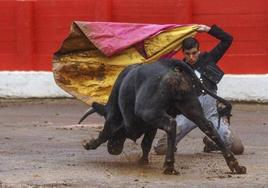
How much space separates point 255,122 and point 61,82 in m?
3.58

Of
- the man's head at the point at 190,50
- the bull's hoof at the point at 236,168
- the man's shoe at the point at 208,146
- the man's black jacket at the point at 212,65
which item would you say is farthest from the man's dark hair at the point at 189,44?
the bull's hoof at the point at 236,168

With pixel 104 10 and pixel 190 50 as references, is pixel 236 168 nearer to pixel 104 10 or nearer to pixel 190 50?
pixel 190 50

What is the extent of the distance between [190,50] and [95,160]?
1382 mm

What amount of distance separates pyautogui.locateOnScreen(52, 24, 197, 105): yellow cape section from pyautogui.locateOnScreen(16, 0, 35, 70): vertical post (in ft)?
19.4

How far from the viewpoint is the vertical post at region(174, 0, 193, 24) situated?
13984 mm

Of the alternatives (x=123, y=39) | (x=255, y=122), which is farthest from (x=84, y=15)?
(x=123, y=39)

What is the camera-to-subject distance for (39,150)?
8633mm

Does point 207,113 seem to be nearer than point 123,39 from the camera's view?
Yes

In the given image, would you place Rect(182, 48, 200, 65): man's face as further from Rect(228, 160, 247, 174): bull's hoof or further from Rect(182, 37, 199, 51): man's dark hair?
Rect(228, 160, 247, 174): bull's hoof

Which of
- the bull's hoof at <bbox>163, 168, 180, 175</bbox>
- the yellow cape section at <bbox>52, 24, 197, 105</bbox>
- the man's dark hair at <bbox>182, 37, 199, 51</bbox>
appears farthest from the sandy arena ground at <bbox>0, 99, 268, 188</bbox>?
the man's dark hair at <bbox>182, 37, 199, 51</bbox>

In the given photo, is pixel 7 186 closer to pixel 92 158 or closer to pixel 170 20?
pixel 92 158

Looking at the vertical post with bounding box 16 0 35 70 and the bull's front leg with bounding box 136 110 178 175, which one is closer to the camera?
the bull's front leg with bounding box 136 110 178 175

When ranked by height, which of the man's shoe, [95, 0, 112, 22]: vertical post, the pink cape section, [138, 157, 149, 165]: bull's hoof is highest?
the pink cape section

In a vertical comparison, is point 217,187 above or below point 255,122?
above
